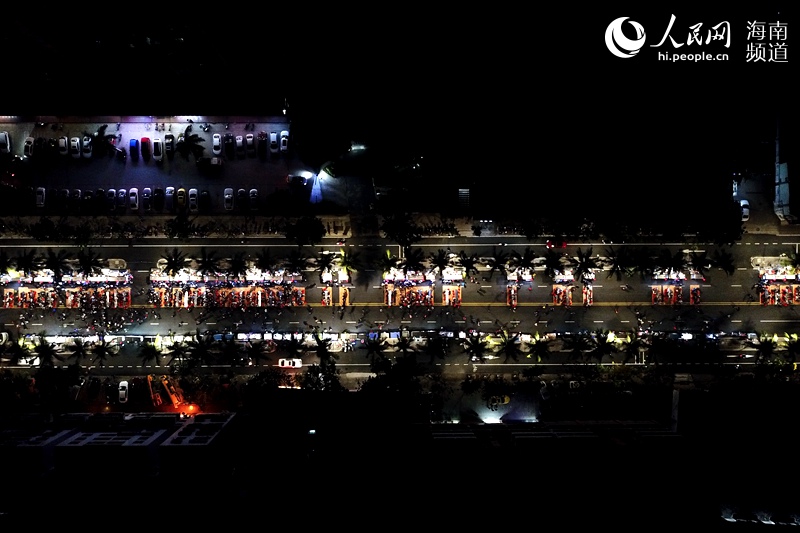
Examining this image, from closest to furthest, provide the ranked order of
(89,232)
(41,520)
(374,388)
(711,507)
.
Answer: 1. (41,520)
2. (711,507)
3. (374,388)
4. (89,232)

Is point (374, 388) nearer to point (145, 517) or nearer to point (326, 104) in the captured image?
point (145, 517)

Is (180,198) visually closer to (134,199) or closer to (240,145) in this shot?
(134,199)

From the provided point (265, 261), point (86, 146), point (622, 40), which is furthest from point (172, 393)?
point (622, 40)

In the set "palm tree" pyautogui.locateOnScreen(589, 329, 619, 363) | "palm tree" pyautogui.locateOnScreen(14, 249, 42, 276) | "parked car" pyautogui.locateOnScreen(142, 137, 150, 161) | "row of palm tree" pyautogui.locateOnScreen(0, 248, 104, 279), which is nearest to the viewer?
"palm tree" pyautogui.locateOnScreen(589, 329, 619, 363)

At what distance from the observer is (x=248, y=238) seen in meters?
27.0

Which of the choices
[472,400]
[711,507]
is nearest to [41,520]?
[472,400]

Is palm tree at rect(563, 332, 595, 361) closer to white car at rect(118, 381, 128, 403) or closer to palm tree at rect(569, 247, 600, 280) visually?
→ palm tree at rect(569, 247, 600, 280)

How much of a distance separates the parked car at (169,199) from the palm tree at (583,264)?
77.3ft

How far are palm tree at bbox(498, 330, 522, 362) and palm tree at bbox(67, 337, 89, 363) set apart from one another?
24.0 m

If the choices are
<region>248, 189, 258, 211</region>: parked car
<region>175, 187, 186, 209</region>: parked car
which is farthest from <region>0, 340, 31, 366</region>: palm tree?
<region>248, 189, 258, 211</region>: parked car

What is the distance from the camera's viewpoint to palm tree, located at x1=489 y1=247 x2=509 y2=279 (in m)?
26.2

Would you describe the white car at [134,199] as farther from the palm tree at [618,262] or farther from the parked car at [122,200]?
the palm tree at [618,262]

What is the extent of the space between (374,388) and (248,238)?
11.4m

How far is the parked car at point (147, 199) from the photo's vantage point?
26984 mm
